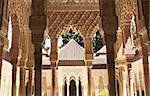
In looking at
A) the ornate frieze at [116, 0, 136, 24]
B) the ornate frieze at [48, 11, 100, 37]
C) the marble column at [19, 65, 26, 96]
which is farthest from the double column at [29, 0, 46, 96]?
the ornate frieze at [48, 11, 100, 37]

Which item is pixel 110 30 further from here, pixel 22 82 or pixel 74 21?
pixel 74 21

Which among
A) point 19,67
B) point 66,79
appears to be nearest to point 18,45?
point 19,67

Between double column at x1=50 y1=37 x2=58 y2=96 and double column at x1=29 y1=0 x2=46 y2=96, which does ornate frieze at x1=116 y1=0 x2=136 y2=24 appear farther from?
double column at x1=29 y1=0 x2=46 y2=96

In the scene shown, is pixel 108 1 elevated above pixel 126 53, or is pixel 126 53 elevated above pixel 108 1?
pixel 108 1

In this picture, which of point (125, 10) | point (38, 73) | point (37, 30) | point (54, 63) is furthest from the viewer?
point (54, 63)

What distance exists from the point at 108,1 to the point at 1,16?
3.45 metres

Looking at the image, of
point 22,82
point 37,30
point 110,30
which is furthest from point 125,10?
point 22,82

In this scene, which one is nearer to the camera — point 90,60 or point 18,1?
point 18,1

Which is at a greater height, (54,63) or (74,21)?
(74,21)

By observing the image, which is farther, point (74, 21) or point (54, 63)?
point (74, 21)

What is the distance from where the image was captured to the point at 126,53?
1480 cm

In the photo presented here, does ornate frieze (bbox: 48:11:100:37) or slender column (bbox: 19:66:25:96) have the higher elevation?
ornate frieze (bbox: 48:11:100:37)

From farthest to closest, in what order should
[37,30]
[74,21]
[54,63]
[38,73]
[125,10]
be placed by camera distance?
[74,21] → [54,63] → [125,10] → [37,30] → [38,73]

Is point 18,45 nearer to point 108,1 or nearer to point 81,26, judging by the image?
point 81,26
